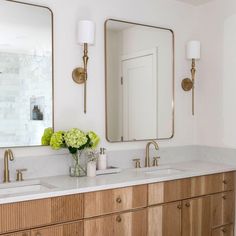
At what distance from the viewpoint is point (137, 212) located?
93.3 inches

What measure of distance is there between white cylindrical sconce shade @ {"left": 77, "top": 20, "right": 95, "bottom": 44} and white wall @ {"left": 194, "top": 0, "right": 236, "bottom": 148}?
49.8 inches

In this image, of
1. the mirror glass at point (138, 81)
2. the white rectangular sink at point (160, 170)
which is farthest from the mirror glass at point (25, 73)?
the white rectangular sink at point (160, 170)

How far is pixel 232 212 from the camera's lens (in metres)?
3.00

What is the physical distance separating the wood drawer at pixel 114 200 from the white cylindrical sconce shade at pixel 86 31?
1.10 meters

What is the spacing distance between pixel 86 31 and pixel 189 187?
1.41 metres

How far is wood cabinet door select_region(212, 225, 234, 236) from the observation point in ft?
9.44

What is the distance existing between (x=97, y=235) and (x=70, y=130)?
74cm

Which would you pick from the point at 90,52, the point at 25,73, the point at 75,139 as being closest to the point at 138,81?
the point at 90,52

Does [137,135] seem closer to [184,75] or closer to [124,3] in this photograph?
[184,75]

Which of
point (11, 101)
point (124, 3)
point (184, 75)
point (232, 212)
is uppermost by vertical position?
point (124, 3)

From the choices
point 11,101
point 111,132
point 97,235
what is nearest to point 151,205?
point 97,235

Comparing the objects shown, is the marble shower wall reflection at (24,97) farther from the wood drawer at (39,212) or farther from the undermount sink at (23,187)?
the wood drawer at (39,212)

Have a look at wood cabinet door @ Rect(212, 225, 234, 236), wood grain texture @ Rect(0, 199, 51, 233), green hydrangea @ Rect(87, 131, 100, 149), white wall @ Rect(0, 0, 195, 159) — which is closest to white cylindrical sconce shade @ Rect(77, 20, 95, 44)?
white wall @ Rect(0, 0, 195, 159)

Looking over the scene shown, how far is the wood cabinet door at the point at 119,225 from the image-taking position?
2161 mm
